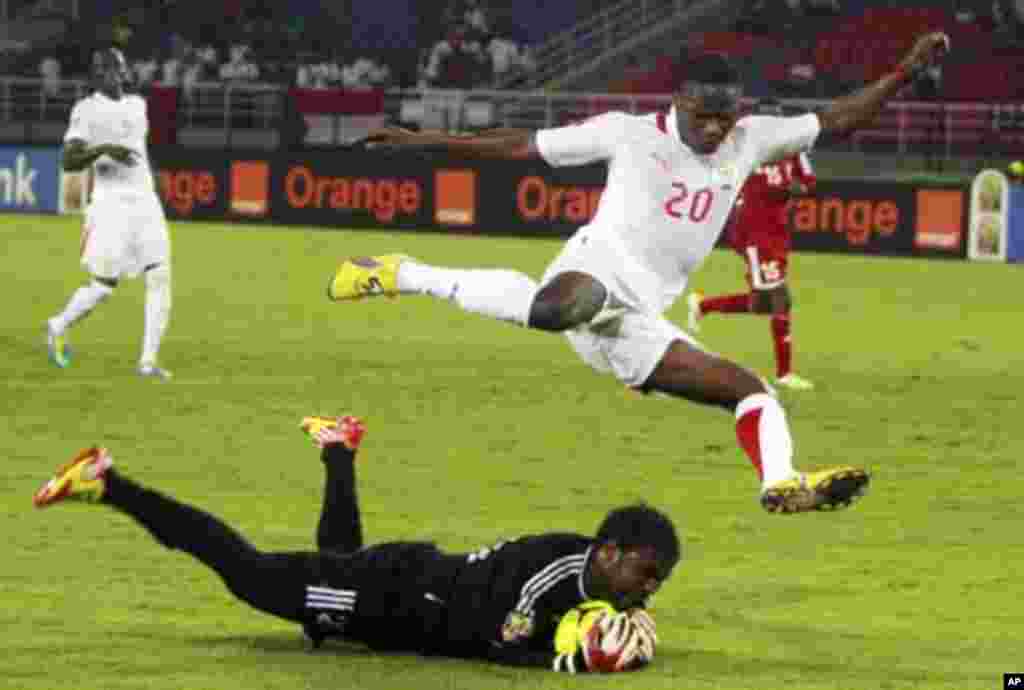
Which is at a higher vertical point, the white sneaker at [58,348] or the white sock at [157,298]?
the white sock at [157,298]

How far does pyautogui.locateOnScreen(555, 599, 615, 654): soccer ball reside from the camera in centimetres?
959

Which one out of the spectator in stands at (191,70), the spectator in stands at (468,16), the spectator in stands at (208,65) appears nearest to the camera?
the spectator in stands at (191,70)

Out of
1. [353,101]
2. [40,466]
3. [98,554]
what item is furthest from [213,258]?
[98,554]

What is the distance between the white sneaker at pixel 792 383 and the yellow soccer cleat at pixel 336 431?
34.2ft

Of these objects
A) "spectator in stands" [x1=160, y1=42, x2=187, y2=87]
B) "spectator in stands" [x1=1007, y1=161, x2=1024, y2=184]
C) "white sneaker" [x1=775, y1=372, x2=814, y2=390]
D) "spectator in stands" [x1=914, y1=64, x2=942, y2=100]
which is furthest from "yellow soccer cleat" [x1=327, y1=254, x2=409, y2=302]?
"spectator in stands" [x1=160, y1=42, x2=187, y2=87]

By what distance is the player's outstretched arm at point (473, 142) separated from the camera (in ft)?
38.8

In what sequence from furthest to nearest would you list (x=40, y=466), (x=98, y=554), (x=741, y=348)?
(x=741, y=348) < (x=40, y=466) < (x=98, y=554)

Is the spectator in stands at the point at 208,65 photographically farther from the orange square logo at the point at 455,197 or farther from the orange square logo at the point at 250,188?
the orange square logo at the point at 455,197

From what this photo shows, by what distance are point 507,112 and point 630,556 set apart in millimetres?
32083

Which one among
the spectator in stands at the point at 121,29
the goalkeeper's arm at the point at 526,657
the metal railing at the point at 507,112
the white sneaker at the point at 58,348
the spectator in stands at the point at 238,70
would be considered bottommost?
the goalkeeper's arm at the point at 526,657

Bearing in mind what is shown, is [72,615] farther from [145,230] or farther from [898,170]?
[898,170]

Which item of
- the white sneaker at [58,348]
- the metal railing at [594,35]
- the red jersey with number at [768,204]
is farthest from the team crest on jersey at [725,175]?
the metal railing at [594,35]

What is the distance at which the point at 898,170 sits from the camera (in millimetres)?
38688

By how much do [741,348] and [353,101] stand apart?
18717 mm
